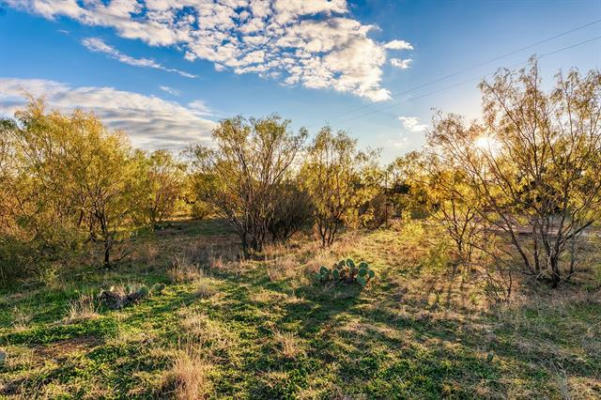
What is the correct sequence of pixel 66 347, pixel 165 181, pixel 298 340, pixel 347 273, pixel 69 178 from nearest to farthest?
1. pixel 66 347
2. pixel 298 340
3. pixel 347 273
4. pixel 69 178
5. pixel 165 181

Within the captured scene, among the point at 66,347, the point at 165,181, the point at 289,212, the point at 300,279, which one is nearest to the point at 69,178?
the point at 66,347

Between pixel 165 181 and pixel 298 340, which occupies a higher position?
pixel 165 181

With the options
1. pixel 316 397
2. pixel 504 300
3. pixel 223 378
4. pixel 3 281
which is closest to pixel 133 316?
pixel 223 378

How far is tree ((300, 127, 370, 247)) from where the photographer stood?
45.7ft

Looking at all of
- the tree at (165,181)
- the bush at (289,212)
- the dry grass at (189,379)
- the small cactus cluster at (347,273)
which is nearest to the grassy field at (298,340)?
the dry grass at (189,379)

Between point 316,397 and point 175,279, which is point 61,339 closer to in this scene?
point 175,279

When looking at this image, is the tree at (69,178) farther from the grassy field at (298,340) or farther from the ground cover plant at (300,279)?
the grassy field at (298,340)

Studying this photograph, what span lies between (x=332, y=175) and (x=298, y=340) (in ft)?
32.7

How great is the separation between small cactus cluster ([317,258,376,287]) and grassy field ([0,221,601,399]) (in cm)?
32

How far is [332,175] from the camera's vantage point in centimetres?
1422

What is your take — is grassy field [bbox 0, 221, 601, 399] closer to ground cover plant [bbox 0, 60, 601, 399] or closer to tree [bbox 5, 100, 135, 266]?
ground cover plant [bbox 0, 60, 601, 399]

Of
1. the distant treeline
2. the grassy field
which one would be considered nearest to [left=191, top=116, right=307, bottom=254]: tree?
the distant treeline

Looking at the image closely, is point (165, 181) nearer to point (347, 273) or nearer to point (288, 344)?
point (347, 273)

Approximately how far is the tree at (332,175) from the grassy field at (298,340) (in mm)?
5864
